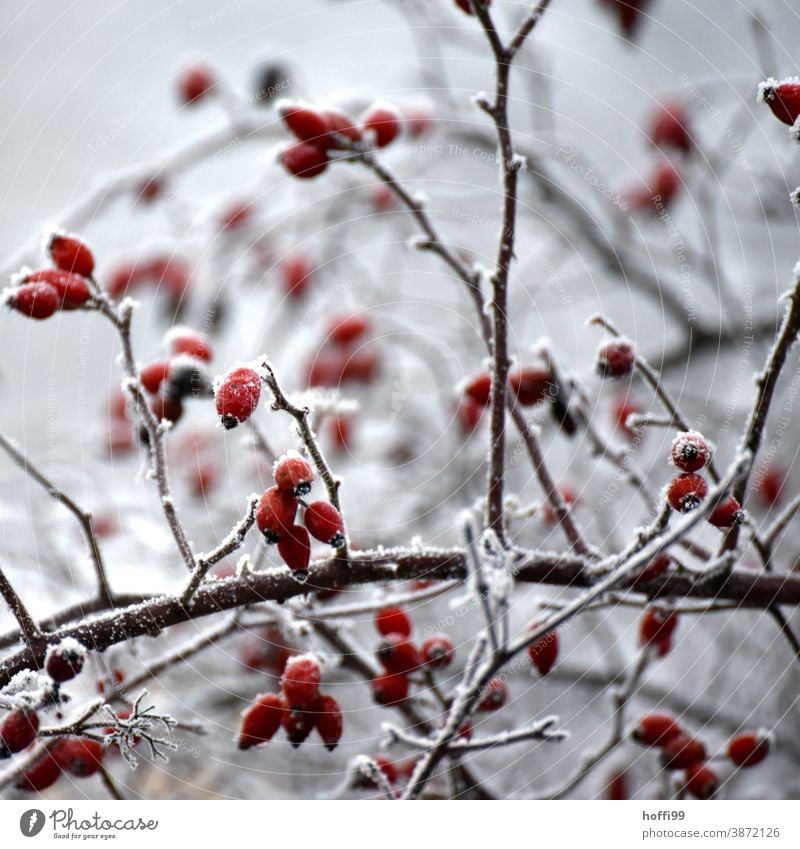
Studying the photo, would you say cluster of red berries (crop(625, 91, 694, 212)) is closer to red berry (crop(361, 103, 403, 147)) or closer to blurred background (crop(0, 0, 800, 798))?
blurred background (crop(0, 0, 800, 798))

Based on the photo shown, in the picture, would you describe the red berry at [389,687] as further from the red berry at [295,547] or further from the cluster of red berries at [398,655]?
the red berry at [295,547]

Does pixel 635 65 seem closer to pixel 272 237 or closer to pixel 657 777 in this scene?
pixel 272 237

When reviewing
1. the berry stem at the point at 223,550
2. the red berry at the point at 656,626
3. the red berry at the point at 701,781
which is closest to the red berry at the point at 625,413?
the red berry at the point at 656,626

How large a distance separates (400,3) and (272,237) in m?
0.38

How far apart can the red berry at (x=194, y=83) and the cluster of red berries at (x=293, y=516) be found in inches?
29.3

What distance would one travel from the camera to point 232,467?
1.23m

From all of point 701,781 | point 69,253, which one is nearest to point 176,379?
point 69,253

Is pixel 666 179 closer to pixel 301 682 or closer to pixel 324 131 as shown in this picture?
pixel 324 131

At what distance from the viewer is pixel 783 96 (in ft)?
1.79

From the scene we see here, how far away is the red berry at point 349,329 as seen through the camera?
44.1 inches

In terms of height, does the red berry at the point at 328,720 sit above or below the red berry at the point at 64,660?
below

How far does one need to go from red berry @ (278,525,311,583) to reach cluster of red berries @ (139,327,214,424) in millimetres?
184

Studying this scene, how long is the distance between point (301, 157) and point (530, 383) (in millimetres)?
265
